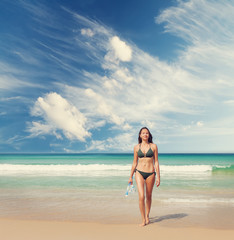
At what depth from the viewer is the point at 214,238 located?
16.9 feet

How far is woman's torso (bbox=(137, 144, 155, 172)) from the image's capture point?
578cm

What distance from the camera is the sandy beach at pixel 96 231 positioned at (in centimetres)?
516

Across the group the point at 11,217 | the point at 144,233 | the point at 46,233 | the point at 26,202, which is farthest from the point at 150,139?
the point at 26,202

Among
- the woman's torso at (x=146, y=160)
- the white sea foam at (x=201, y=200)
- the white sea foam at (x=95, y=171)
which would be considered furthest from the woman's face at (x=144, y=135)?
the white sea foam at (x=95, y=171)

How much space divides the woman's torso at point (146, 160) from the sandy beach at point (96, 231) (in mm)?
1262

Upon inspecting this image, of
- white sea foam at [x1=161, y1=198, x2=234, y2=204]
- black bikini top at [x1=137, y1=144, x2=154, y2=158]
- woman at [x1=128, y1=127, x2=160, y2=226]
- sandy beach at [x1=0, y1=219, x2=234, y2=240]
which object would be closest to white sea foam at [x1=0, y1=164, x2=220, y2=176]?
white sea foam at [x1=161, y1=198, x2=234, y2=204]

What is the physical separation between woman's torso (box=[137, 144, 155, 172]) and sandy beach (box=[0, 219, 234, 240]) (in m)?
1.26

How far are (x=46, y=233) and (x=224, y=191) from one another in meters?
8.25

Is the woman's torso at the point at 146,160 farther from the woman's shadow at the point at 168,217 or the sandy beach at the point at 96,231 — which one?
the woman's shadow at the point at 168,217

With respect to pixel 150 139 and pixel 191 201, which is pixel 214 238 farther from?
pixel 191 201

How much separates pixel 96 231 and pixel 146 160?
1813 millimetres

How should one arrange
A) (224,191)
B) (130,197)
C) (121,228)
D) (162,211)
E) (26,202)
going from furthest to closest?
(224,191) → (130,197) → (26,202) → (162,211) → (121,228)

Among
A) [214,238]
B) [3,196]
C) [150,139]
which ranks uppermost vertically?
[150,139]

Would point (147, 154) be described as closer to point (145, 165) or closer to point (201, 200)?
point (145, 165)
